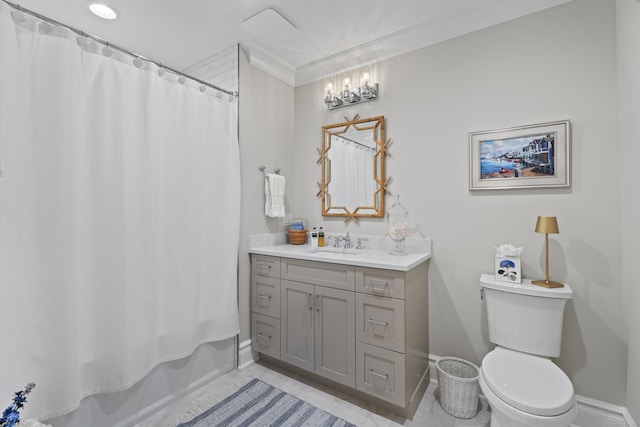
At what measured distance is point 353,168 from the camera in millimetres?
2527

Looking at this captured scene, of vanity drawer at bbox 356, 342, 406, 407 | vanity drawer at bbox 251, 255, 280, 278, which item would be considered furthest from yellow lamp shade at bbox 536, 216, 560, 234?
vanity drawer at bbox 251, 255, 280, 278

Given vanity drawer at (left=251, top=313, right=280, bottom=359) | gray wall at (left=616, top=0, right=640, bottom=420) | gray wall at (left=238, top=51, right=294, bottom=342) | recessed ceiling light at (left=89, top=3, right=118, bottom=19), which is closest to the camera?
gray wall at (left=616, top=0, right=640, bottom=420)

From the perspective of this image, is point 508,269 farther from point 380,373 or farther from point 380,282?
point 380,373

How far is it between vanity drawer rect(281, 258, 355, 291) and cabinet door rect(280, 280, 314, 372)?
0.18 feet

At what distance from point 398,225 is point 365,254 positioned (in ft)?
1.08

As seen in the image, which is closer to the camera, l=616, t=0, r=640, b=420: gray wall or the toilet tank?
l=616, t=0, r=640, b=420: gray wall

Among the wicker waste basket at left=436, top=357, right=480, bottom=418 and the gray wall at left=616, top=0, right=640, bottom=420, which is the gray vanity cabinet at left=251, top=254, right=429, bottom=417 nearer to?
the wicker waste basket at left=436, top=357, right=480, bottom=418

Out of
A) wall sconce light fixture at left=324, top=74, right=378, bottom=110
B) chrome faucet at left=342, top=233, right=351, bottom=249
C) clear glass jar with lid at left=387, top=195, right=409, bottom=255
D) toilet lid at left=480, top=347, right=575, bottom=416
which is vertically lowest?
toilet lid at left=480, top=347, right=575, bottom=416

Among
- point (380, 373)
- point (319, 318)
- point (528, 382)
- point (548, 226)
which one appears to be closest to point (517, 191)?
point (548, 226)

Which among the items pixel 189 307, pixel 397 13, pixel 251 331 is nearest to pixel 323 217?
pixel 251 331

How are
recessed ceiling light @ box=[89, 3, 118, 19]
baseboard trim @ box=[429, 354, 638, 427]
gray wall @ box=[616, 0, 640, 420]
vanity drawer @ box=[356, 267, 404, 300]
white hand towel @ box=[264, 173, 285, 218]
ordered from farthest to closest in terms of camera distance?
white hand towel @ box=[264, 173, 285, 218] → recessed ceiling light @ box=[89, 3, 118, 19] → vanity drawer @ box=[356, 267, 404, 300] → baseboard trim @ box=[429, 354, 638, 427] → gray wall @ box=[616, 0, 640, 420]

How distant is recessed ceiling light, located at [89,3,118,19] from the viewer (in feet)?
6.08

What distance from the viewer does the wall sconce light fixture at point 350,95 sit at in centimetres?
236

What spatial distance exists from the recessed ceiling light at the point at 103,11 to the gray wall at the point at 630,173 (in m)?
2.96
